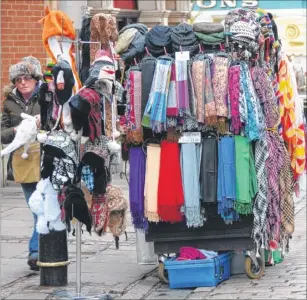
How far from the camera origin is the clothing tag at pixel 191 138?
349 inches

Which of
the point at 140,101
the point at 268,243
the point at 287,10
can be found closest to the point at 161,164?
the point at 140,101

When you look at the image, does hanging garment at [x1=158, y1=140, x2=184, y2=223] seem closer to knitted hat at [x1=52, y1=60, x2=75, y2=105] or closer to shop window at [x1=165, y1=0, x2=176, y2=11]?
knitted hat at [x1=52, y1=60, x2=75, y2=105]

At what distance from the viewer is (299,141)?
9.97 m

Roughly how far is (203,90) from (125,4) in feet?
51.2

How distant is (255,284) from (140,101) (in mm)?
1783

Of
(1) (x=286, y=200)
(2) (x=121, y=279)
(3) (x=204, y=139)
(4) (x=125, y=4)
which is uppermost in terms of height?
(4) (x=125, y=4)

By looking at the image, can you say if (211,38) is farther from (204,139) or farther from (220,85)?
(204,139)

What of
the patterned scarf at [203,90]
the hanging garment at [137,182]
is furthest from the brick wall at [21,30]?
the patterned scarf at [203,90]

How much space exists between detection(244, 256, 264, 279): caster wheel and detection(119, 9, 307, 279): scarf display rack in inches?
0.4

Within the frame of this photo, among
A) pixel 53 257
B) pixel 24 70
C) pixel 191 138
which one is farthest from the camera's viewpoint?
pixel 24 70

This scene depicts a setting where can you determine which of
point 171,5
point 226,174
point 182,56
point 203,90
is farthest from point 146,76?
point 171,5

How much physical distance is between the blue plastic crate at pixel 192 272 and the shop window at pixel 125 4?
15.6m

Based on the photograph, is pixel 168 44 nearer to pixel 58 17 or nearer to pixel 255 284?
pixel 58 17

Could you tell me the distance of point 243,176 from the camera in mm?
8836
